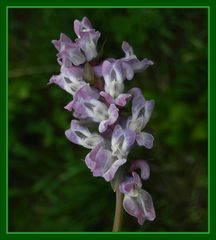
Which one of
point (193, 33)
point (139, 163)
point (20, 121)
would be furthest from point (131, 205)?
point (193, 33)

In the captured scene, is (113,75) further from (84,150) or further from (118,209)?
(84,150)

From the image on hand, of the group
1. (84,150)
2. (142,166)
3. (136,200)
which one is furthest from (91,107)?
(84,150)

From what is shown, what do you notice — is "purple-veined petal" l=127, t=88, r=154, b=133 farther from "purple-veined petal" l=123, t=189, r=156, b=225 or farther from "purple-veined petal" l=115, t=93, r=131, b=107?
"purple-veined petal" l=123, t=189, r=156, b=225

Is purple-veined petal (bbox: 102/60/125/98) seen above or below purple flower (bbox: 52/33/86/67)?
below

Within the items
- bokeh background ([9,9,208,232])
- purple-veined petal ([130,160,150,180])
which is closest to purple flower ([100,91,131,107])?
purple-veined petal ([130,160,150,180])

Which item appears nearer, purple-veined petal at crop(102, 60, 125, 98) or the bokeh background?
purple-veined petal at crop(102, 60, 125, 98)

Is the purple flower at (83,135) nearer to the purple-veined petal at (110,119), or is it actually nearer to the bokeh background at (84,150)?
the purple-veined petal at (110,119)

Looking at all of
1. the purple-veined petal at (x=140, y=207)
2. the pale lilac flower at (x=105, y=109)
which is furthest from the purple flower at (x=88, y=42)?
the purple-veined petal at (x=140, y=207)

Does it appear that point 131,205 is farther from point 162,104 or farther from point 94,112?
A: point 162,104
